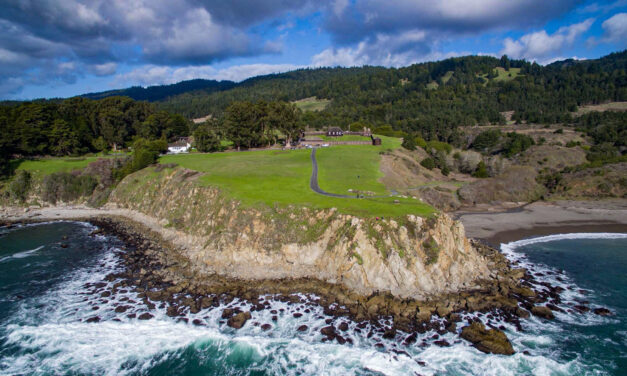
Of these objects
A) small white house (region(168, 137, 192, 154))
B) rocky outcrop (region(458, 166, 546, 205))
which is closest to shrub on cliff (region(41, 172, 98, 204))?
small white house (region(168, 137, 192, 154))

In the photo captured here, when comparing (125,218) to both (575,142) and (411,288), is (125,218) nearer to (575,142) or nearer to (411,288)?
(411,288)

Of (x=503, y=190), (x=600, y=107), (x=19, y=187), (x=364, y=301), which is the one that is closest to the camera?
(x=364, y=301)

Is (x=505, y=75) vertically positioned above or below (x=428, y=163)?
above

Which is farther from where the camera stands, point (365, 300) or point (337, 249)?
point (337, 249)

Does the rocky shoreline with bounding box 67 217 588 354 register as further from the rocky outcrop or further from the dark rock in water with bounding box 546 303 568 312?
the rocky outcrop

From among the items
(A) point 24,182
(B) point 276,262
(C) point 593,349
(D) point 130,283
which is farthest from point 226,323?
(A) point 24,182

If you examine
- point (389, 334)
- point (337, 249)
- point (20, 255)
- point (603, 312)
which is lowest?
point (389, 334)

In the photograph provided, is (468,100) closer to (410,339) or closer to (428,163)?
(428,163)

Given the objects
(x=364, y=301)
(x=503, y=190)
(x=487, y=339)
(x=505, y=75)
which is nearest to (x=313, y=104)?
(x=505, y=75)
